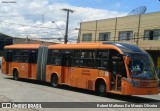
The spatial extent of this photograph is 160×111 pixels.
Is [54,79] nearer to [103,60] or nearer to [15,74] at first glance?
[103,60]

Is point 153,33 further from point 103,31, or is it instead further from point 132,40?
point 103,31

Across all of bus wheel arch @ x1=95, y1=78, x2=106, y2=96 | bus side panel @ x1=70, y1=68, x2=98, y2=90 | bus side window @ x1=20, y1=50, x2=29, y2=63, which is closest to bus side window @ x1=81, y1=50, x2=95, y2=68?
bus side panel @ x1=70, y1=68, x2=98, y2=90

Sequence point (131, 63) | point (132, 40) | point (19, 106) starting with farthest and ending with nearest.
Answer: point (132, 40) → point (131, 63) → point (19, 106)

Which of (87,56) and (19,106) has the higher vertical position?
(87,56)

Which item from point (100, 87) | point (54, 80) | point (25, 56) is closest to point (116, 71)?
point (100, 87)

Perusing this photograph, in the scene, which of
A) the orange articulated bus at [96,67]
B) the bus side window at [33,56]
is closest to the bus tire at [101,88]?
the orange articulated bus at [96,67]

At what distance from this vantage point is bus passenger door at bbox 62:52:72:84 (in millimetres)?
23080

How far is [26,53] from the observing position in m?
28.1

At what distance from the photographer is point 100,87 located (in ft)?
66.3

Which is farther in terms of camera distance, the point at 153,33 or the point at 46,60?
the point at 153,33

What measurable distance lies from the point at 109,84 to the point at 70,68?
4.17 meters

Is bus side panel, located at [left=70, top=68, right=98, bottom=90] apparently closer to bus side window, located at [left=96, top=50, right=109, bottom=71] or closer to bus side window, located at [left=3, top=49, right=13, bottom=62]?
bus side window, located at [left=96, top=50, right=109, bottom=71]

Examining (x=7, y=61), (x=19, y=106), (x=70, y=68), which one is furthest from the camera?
(x=7, y=61)

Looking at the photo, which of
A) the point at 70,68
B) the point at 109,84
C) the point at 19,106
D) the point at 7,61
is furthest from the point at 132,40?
the point at 19,106
